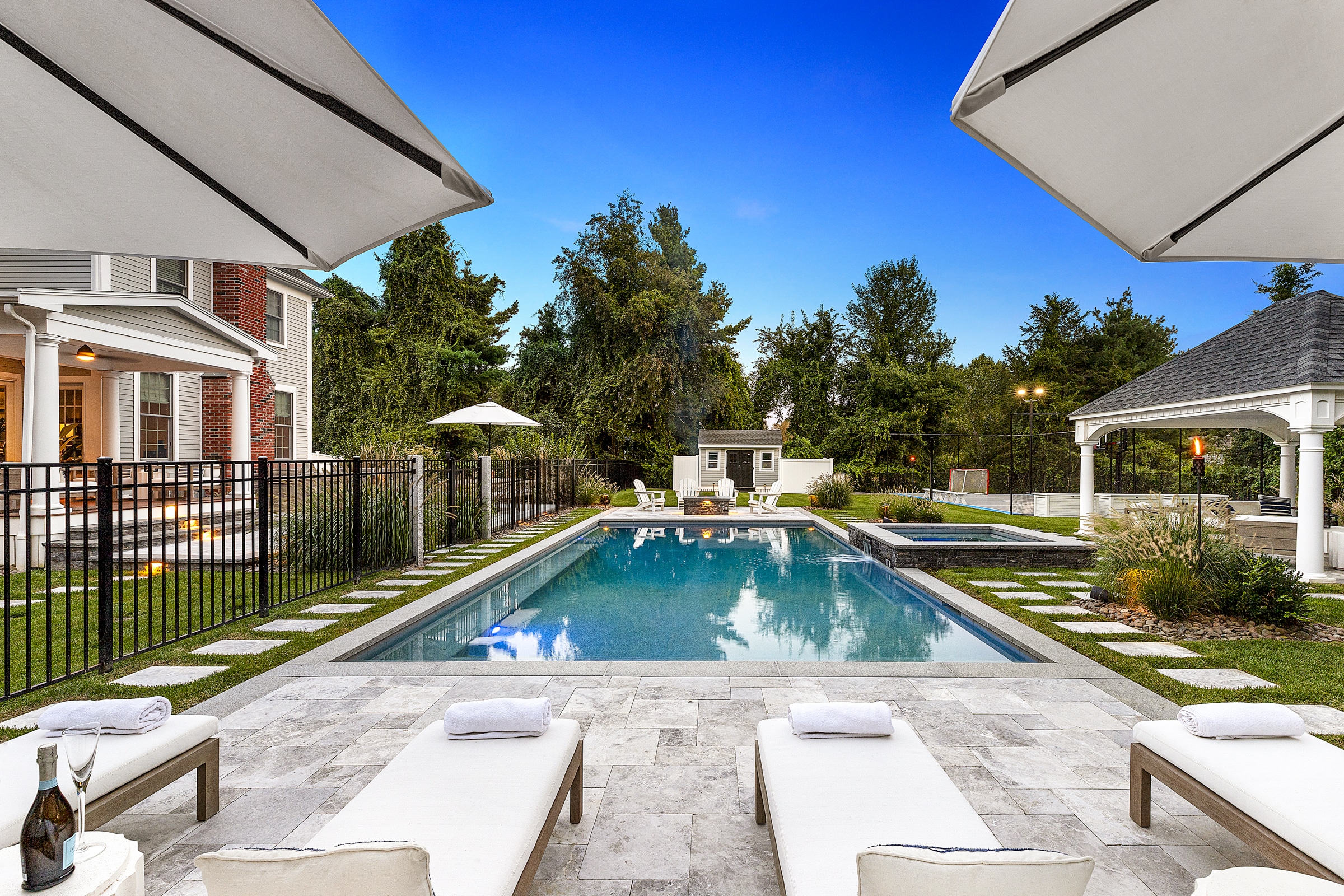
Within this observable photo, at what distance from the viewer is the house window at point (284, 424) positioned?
1544 cm

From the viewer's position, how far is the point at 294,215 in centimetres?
253

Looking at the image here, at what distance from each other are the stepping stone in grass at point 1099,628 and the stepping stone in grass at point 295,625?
705 cm

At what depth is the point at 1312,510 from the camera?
27.8 feet

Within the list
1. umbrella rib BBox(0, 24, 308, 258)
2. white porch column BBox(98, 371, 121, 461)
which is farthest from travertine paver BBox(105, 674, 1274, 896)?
Result: white porch column BBox(98, 371, 121, 461)

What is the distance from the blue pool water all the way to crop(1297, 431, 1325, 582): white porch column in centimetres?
515

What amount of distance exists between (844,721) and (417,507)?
26.5 ft

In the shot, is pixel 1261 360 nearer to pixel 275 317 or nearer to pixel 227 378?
pixel 227 378

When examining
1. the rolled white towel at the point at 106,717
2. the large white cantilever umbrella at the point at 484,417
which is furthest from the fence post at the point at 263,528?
the large white cantilever umbrella at the point at 484,417

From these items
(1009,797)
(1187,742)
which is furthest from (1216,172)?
(1009,797)

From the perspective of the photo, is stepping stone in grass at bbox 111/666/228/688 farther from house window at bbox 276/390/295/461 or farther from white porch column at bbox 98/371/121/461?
house window at bbox 276/390/295/461

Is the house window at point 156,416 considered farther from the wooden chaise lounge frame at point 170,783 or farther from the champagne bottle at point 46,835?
the champagne bottle at point 46,835

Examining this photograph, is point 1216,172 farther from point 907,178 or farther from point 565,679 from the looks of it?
point 907,178

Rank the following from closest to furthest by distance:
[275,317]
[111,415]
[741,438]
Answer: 1. [111,415]
2. [275,317]
3. [741,438]

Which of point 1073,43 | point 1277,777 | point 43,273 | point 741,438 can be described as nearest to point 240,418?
point 43,273
